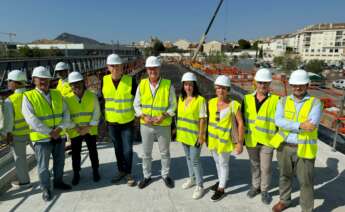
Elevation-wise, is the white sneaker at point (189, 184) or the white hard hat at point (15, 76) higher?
the white hard hat at point (15, 76)

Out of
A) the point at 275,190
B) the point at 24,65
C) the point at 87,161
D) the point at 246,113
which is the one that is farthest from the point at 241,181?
the point at 24,65

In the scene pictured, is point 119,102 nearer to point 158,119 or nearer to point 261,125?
point 158,119

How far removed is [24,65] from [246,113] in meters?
8.70

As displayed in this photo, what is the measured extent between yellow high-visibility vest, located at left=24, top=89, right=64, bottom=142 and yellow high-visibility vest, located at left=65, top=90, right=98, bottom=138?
0.67 ft

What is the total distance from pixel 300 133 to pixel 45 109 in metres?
3.20

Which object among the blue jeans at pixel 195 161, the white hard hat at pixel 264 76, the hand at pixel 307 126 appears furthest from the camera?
the blue jeans at pixel 195 161

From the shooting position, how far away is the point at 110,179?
4016 millimetres

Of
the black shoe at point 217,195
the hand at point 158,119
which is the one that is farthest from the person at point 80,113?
the black shoe at point 217,195

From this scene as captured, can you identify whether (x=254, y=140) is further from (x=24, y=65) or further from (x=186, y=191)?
(x=24, y=65)

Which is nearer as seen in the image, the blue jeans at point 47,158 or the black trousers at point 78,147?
the blue jeans at point 47,158

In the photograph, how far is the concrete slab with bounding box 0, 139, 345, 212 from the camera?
127 inches

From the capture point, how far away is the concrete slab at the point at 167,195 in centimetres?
322

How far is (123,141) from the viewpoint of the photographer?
3814 millimetres

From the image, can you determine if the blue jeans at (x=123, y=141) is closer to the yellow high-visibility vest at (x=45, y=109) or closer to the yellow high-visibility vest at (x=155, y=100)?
the yellow high-visibility vest at (x=155, y=100)
